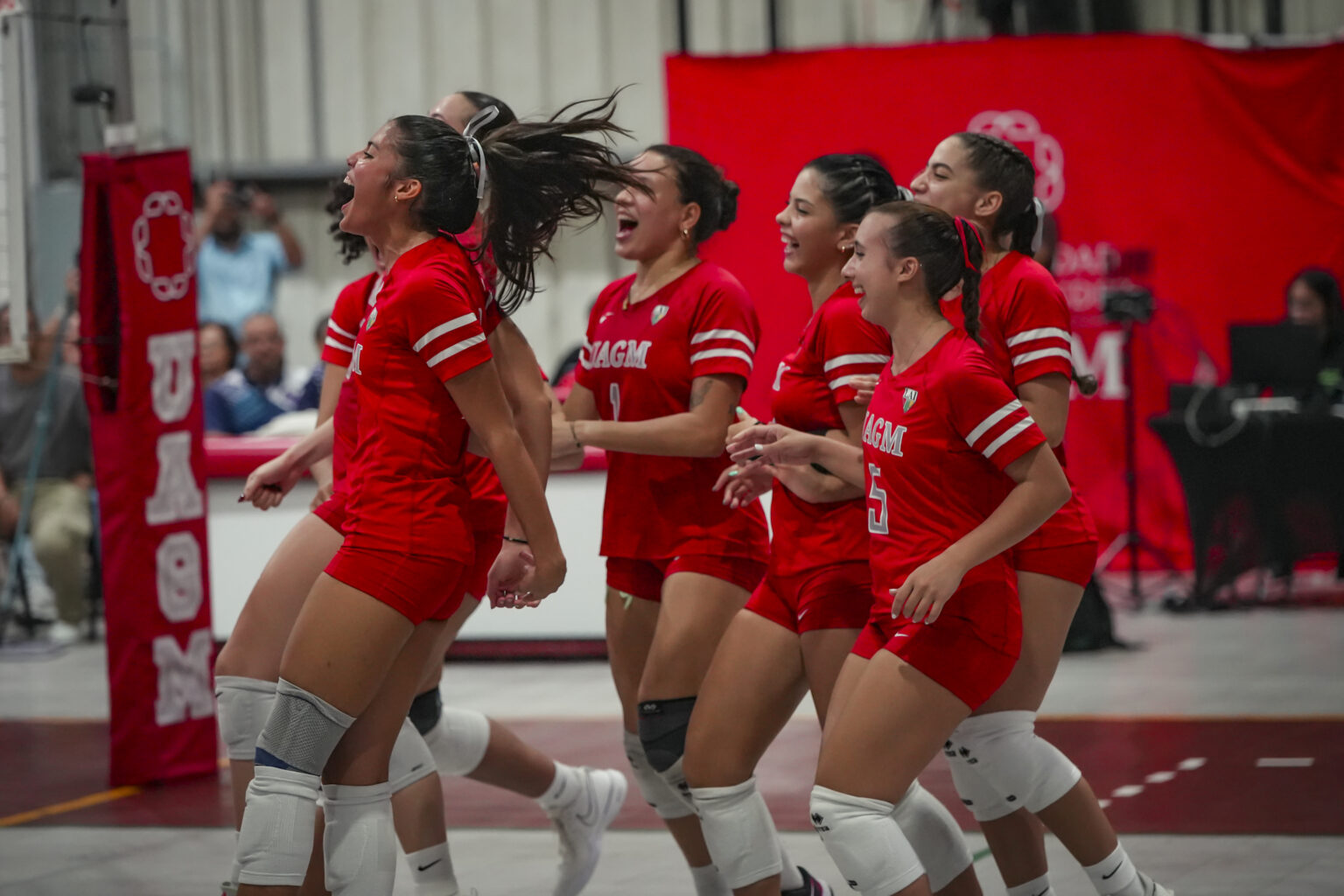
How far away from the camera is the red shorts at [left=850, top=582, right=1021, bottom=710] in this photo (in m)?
3.07

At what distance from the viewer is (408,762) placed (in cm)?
389

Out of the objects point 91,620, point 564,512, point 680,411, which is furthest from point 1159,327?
point 680,411

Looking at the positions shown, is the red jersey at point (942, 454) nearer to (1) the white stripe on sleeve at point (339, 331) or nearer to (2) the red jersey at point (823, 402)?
(2) the red jersey at point (823, 402)

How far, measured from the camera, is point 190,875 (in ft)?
15.2

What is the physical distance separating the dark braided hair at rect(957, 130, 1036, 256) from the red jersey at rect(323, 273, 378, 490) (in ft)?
4.31

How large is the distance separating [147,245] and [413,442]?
306 centimetres

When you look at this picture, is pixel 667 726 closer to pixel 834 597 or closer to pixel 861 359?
pixel 834 597

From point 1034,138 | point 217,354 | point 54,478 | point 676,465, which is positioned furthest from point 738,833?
point 1034,138

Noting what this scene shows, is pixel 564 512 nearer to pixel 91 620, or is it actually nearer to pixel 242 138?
pixel 91 620

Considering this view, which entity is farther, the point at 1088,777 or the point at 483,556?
the point at 1088,777

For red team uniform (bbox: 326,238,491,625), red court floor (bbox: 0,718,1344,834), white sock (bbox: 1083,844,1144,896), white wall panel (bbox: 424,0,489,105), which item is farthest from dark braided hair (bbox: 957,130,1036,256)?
white wall panel (bbox: 424,0,489,105)

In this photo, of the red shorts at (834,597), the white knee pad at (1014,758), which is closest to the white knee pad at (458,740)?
the red shorts at (834,597)

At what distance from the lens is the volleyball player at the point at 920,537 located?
120 inches

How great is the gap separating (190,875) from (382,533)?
1991 millimetres
